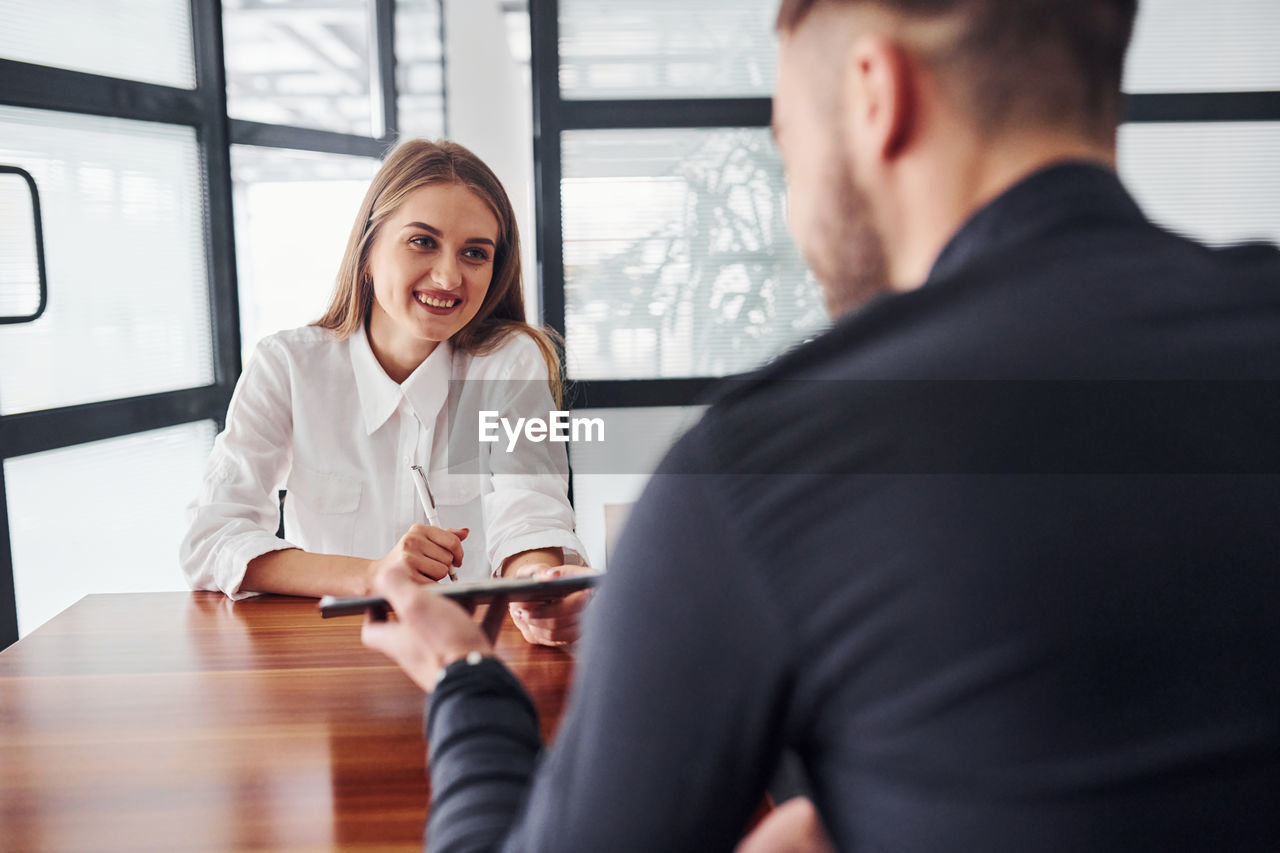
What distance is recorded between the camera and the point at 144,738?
2.93ft

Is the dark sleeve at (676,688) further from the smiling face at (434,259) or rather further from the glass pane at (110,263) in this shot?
the glass pane at (110,263)

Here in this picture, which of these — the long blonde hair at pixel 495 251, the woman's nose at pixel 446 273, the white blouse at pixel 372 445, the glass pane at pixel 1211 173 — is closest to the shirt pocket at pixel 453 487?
the white blouse at pixel 372 445

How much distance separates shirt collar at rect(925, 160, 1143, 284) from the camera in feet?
1.48

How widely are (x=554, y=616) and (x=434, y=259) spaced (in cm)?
93

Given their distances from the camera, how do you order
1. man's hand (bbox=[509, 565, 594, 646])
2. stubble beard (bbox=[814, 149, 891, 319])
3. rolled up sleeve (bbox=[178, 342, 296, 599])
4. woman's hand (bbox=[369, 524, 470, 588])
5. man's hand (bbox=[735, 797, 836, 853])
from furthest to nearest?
rolled up sleeve (bbox=[178, 342, 296, 599])
woman's hand (bbox=[369, 524, 470, 588])
man's hand (bbox=[509, 565, 594, 646])
man's hand (bbox=[735, 797, 836, 853])
stubble beard (bbox=[814, 149, 891, 319])

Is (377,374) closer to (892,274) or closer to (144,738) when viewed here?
(144,738)

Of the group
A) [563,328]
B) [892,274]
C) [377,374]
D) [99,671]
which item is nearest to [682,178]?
[563,328]

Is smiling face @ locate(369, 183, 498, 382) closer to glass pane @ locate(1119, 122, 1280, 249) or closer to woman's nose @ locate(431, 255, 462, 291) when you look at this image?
woman's nose @ locate(431, 255, 462, 291)

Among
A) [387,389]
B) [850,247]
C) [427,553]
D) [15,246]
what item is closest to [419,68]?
[15,246]

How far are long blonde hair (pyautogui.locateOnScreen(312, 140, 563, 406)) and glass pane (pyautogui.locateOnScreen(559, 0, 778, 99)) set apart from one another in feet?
3.49

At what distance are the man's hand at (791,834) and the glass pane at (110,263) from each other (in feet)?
6.38

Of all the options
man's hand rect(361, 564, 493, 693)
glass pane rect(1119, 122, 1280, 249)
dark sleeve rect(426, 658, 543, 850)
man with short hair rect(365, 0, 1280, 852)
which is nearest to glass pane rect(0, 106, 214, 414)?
man's hand rect(361, 564, 493, 693)

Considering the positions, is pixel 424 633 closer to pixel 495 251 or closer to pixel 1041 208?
pixel 1041 208

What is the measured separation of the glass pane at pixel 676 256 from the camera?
2.83 metres
